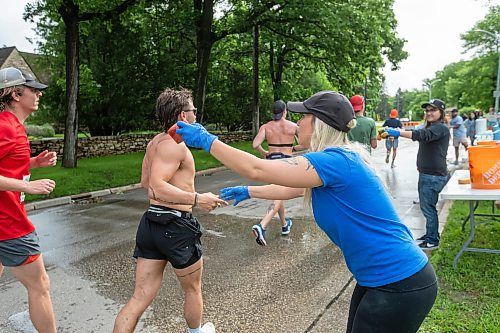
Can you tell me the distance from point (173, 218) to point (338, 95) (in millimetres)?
1450

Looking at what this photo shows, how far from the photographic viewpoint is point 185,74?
21.5 metres

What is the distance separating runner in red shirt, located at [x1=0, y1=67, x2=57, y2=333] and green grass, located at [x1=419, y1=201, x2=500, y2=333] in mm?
2811

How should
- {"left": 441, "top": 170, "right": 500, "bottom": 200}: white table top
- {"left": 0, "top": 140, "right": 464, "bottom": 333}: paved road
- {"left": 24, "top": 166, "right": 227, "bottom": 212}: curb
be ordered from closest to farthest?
1. {"left": 0, "top": 140, "right": 464, "bottom": 333}: paved road
2. {"left": 441, "top": 170, "right": 500, "bottom": 200}: white table top
3. {"left": 24, "top": 166, "right": 227, "bottom": 212}: curb

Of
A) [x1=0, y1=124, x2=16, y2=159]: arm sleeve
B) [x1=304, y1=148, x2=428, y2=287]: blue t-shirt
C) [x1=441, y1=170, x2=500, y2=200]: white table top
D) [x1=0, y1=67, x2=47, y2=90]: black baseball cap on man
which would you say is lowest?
[x1=441, y1=170, x2=500, y2=200]: white table top

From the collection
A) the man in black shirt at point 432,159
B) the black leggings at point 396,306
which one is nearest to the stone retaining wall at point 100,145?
the man in black shirt at point 432,159

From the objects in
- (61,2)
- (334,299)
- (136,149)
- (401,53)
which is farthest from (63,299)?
(401,53)

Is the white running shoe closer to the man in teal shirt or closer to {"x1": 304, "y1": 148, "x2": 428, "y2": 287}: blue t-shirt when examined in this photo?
{"x1": 304, "y1": 148, "x2": 428, "y2": 287}: blue t-shirt

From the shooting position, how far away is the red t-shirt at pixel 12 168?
2.77 m

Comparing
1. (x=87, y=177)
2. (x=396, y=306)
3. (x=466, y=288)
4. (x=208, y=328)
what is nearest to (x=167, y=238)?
(x=208, y=328)

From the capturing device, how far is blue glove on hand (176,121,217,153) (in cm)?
207

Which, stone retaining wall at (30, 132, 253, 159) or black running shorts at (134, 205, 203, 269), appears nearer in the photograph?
black running shorts at (134, 205, 203, 269)

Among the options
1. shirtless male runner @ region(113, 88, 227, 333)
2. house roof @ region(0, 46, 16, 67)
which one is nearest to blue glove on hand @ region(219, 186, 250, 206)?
shirtless male runner @ region(113, 88, 227, 333)

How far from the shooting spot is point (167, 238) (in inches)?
115

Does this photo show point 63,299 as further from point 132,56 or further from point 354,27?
point 132,56
